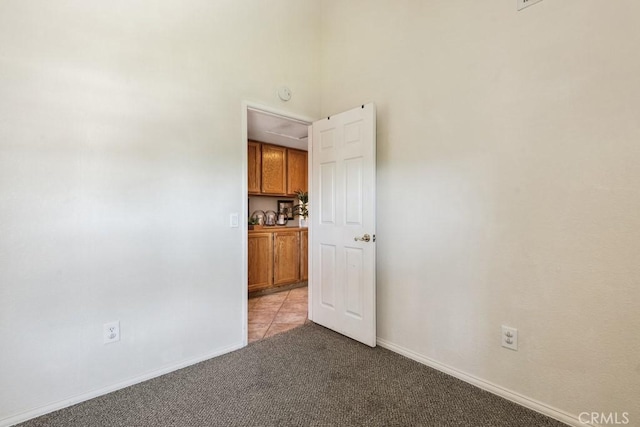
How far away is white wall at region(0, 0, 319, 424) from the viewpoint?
1604mm

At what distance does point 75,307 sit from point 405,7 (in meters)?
3.10

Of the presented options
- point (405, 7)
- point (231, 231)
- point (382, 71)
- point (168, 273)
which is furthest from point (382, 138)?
point (168, 273)

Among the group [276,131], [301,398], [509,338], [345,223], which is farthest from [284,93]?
[509,338]

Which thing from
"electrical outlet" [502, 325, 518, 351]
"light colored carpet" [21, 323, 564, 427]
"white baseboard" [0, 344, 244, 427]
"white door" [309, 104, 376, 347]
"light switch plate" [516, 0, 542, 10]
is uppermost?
"light switch plate" [516, 0, 542, 10]

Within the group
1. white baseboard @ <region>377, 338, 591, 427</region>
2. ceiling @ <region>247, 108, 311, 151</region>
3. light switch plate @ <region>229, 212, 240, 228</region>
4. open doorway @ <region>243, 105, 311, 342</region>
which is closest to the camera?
white baseboard @ <region>377, 338, 591, 427</region>

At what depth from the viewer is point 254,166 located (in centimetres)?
434

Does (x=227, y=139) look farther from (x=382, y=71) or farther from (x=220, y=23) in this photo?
(x=382, y=71)

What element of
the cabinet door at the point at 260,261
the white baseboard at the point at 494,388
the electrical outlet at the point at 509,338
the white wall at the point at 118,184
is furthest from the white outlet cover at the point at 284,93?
the electrical outlet at the point at 509,338

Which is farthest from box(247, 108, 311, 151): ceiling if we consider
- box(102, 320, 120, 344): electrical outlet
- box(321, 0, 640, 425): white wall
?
box(102, 320, 120, 344): electrical outlet

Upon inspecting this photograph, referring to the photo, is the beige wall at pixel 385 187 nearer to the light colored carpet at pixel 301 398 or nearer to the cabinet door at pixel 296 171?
the light colored carpet at pixel 301 398

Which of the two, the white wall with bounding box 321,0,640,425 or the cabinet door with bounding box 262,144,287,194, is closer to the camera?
the white wall with bounding box 321,0,640,425

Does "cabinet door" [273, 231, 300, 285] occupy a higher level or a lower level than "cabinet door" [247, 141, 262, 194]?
lower

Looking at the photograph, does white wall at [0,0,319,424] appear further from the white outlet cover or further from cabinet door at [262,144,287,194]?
cabinet door at [262,144,287,194]

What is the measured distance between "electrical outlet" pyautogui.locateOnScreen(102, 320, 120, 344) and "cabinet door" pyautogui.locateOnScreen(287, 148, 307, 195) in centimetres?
313
